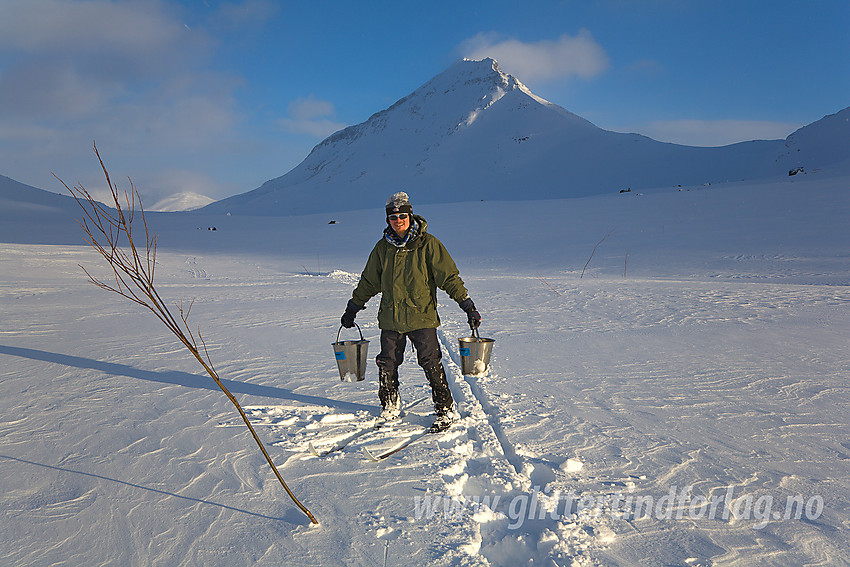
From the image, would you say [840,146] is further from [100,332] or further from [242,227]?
[100,332]

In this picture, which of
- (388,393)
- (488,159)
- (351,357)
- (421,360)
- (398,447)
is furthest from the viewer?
(488,159)

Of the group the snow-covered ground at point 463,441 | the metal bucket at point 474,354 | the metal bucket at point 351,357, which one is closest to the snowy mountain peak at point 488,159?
the snow-covered ground at point 463,441

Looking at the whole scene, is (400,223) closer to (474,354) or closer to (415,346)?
(415,346)

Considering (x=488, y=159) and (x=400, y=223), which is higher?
(x=488, y=159)

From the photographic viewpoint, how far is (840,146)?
216ft

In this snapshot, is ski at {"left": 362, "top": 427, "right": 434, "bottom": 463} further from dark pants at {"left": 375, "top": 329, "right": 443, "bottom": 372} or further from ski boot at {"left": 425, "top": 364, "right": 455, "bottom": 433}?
dark pants at {"left": 375, "top": 329, "right": 443, "bottom": 372}

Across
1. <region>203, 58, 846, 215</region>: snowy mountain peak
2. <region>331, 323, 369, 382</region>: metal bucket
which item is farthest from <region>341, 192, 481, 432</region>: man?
<region>203, 58, 846, 215</region>: snowy mountain peak

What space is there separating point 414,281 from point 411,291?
0.07m

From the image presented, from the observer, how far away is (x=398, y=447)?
3.18 metres

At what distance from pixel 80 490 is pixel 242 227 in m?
27.8

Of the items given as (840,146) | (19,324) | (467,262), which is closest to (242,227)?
(467,262)

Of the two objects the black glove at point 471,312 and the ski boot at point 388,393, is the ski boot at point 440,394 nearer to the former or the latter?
the ski boot at point 388,393

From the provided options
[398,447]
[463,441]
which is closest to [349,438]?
[398,447]

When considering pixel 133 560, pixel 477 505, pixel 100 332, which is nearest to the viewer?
pixel 133 560
